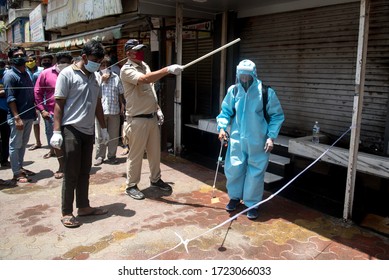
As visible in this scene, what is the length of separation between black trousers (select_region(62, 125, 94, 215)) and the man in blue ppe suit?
1.62 metres

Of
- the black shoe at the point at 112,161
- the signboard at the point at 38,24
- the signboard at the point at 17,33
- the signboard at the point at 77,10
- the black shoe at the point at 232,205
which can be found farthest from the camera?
the signboard at the point at 17,33

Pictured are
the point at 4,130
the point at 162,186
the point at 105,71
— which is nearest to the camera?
the point at 162,186

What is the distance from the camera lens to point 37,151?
753cm

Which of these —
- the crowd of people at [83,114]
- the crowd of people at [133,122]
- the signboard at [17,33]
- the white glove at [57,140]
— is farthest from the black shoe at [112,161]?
the signboard at [17,33]

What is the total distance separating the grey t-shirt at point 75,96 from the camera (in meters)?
3.60

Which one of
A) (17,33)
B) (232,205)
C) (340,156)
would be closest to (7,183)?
(232,205)

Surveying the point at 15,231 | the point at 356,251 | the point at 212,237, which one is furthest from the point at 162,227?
the point at 356,251

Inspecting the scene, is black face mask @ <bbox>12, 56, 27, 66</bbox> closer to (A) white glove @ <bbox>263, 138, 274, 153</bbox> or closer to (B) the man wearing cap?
(B) the man wearing cap

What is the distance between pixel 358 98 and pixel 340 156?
83 cm

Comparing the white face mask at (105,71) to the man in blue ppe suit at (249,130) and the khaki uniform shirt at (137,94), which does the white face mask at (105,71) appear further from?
the man in blue ppe suit at (249,130)

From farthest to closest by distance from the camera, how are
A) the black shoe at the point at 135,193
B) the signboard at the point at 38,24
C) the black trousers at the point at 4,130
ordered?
the signboard at the point at 38,24
the black trousers at the point at 4,130
the black shoe at the point at 135,193

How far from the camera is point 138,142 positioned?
4.57m

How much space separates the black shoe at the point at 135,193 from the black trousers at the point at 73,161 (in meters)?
0.86

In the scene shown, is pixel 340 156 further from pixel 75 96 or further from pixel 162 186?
pixel 75 96
